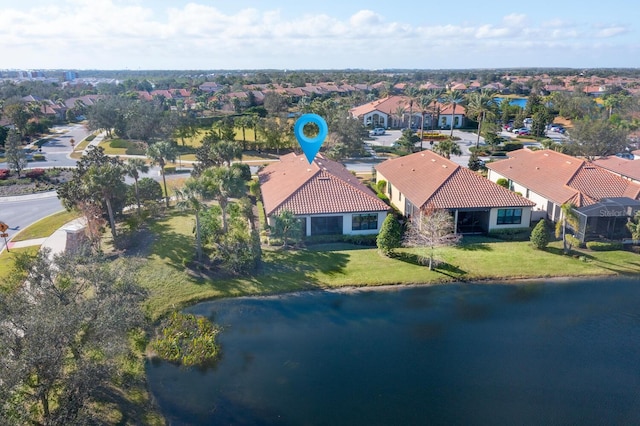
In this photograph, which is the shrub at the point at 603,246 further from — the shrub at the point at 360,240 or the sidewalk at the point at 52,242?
the sidewalk at the point at 52,242

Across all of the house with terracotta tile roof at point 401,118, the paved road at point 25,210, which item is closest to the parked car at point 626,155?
the house with terracotta tile roof at point 401,118

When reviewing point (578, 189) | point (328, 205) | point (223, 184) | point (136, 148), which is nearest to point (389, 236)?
point (328, 205)

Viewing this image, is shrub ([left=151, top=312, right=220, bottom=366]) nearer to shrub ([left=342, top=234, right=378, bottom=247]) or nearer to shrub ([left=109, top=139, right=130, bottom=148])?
shrub ([left=342, top=234, right=378, bottom=247])

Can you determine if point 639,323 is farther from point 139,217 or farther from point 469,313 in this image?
point 139,217

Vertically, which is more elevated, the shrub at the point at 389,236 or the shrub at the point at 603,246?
the shrub at the point at 389,236

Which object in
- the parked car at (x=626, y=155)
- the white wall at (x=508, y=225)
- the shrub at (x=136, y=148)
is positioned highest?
the shrub at (x=136, y=148)

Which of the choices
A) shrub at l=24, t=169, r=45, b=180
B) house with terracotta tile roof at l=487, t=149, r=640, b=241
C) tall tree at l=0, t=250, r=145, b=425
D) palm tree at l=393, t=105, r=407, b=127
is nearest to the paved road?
shrub at l=24, t=169, r=45, b=180

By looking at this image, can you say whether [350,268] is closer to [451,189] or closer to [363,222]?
[363,222]
